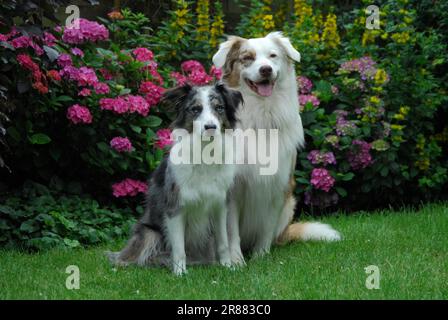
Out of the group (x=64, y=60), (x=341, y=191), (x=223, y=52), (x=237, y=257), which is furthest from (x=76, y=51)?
(x=341, y=191)

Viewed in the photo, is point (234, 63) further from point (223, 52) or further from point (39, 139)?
point (39, 139)

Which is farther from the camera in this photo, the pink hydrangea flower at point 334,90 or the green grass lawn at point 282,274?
the pink hydrangea flower at point 334,90

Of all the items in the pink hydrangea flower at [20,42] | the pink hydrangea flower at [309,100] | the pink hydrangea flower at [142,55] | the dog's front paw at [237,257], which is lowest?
the dog's front paw at [237,257]

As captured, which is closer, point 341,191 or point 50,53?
point 50,53

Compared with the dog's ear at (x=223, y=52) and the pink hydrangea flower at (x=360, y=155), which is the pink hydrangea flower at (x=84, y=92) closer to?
the dog's ear at (x=223, y=52)

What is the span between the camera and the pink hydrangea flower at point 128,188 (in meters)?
6.34

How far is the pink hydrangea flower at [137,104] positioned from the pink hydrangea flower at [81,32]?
0.64 metres

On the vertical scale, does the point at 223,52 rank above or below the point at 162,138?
above

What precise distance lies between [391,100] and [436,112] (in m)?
0.76

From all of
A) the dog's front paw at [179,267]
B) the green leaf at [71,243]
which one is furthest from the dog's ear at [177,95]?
the green leaf at [71,243]

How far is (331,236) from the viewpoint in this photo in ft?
19.2

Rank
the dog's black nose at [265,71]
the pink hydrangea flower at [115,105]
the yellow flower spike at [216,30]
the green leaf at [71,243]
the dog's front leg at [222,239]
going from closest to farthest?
the dog's front leg at [222,239], the dog's black nose at [265,71], the green leaf at [71,243], the pink hydrangea flower at [115,105], the yellow flower spike at [216,30]

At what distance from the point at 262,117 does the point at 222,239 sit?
1.02 m

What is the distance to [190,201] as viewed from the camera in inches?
187
